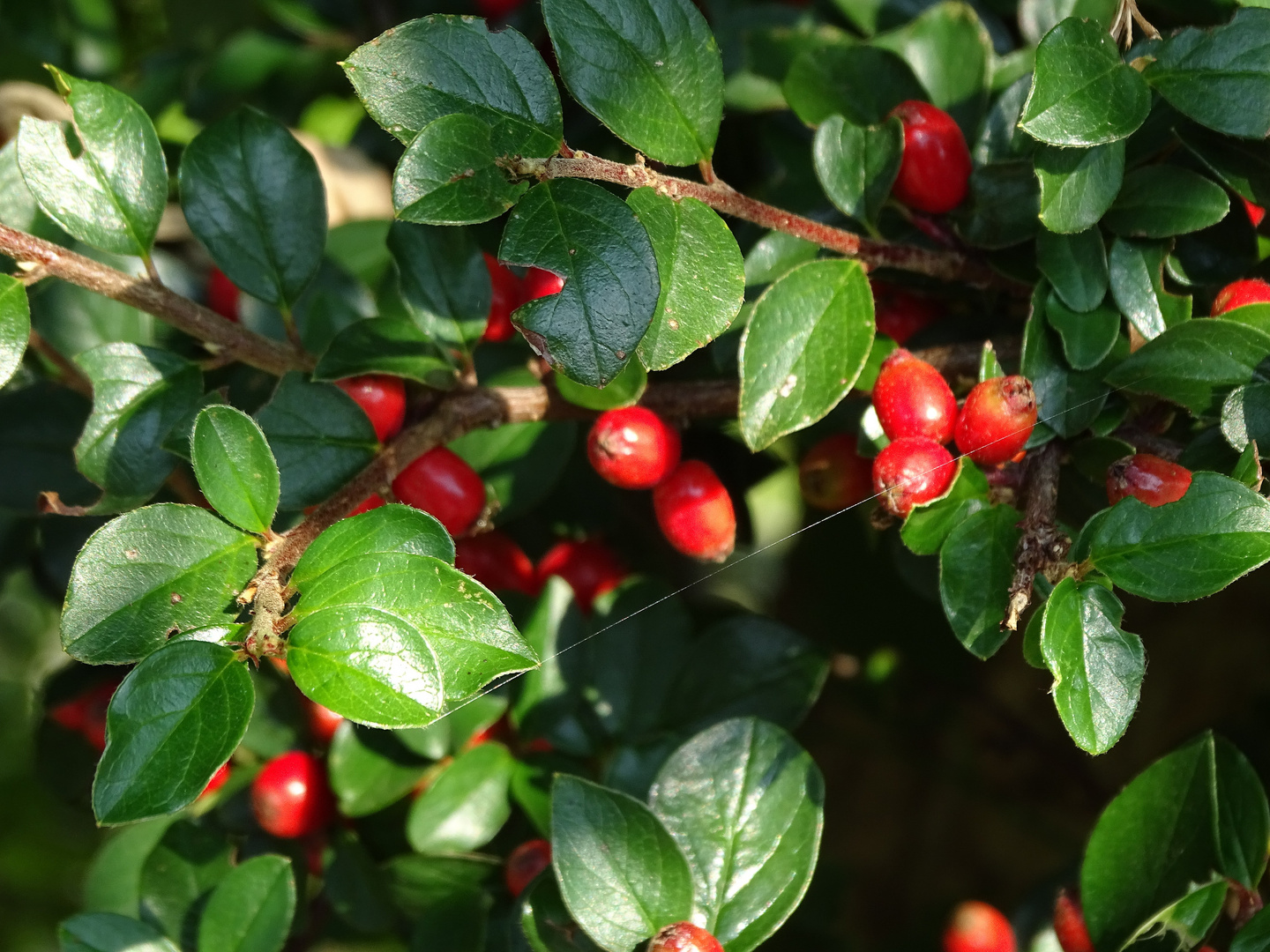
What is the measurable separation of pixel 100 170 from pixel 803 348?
55 centimetres


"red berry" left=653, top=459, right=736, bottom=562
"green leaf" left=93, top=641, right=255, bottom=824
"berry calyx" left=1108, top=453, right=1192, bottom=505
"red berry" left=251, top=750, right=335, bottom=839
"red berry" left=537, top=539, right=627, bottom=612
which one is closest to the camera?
"green leaf" left=93, top=641, right=255, bottom=824

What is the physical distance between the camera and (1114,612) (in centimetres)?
67

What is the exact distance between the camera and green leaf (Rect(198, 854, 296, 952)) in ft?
2.91

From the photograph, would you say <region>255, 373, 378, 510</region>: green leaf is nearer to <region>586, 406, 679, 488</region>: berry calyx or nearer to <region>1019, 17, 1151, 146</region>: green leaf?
<region>586, 406, 679, 488</region>: berry calyx

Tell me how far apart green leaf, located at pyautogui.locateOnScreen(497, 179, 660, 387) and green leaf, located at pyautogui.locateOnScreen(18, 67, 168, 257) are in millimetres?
374

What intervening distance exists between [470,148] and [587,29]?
118 mm

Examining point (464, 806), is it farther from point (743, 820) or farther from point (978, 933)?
point (978, 933)

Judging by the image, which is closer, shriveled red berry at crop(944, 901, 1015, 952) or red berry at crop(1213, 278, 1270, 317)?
red berry at crop(1213, 278, 1270, 317)

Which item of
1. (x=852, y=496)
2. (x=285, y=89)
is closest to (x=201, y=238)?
(x=852, y=496)

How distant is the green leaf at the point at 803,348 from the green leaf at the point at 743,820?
0.86 feet

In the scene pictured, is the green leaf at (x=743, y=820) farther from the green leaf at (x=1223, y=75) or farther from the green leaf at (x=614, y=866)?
the green leaf at (x=1223, y=75)

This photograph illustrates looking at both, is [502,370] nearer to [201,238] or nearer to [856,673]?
[201,238]

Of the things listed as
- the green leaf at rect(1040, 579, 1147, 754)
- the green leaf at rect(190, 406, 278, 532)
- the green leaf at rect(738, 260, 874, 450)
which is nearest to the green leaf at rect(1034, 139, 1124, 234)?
the green leaf at rect(738, 260, 874, 450)

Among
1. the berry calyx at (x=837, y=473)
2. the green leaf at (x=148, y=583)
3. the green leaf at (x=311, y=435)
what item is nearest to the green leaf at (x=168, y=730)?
the green leaf at (x=148, y=583)
